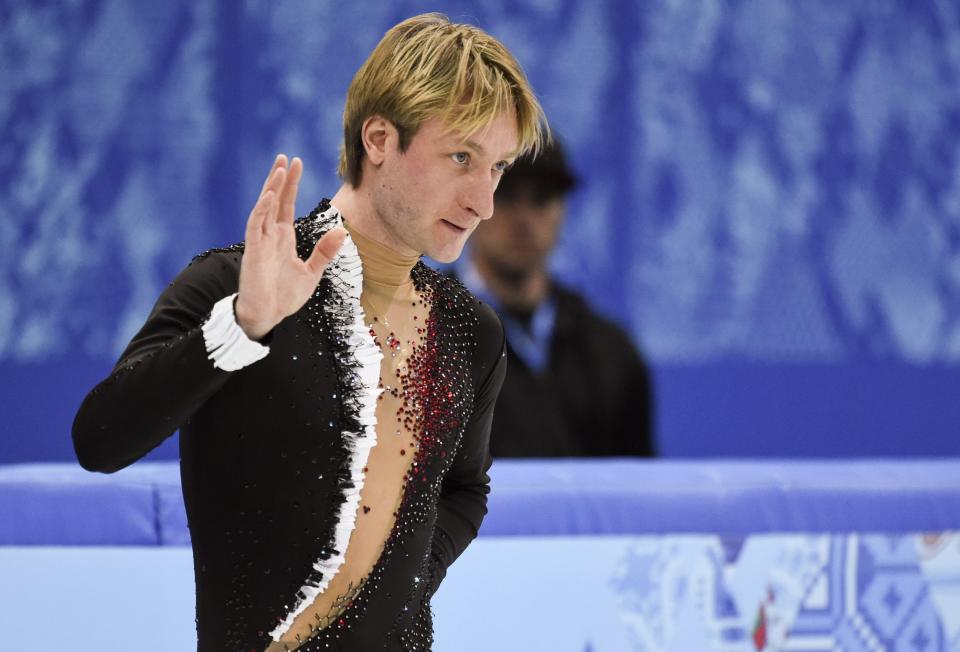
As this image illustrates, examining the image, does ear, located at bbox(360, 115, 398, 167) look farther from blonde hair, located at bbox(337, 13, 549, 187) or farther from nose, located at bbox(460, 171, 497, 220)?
nose, located at bbox(460, 171, 497, 220)

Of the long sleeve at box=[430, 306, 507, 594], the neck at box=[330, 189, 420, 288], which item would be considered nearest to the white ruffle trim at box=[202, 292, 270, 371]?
the neck at box=[330, 189, 420, 288]

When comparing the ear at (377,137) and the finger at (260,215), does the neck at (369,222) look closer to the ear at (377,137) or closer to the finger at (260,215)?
the ear at (377,137)

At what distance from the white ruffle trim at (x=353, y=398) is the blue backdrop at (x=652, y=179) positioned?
279 cm

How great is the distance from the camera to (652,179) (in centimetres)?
443

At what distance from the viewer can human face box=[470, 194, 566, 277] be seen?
14.3 ft

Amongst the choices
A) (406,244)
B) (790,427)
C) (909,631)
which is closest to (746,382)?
(790,427)

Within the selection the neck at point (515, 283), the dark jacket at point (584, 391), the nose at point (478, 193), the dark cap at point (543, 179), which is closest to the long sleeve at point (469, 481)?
the nose at point (478, 193)

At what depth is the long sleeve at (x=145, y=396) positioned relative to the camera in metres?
1.21

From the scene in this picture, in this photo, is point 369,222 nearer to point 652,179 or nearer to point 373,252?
point 373,252

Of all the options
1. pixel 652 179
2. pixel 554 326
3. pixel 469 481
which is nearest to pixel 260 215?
pixel 469 481

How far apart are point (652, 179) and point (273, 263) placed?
11.1 feet

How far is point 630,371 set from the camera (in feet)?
14.3

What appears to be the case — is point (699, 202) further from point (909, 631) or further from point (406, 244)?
point (406, 244)

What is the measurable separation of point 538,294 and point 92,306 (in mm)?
1627
